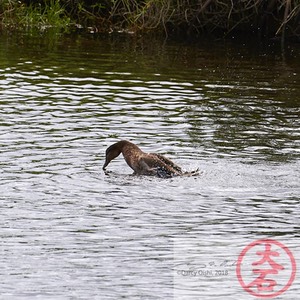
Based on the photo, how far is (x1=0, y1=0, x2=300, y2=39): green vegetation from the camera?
25719 millimetres

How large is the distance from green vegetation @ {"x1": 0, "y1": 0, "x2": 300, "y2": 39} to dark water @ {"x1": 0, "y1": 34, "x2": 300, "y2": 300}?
3.69 meters

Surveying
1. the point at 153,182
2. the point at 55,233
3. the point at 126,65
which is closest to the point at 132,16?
the point at 126,65

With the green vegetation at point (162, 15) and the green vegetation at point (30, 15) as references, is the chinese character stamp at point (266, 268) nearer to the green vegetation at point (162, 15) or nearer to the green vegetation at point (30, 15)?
the green vegetation at point (162, 15)

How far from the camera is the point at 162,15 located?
1014 inches

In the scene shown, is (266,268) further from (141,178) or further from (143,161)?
(143,161)

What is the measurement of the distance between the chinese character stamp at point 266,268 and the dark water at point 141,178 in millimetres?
60

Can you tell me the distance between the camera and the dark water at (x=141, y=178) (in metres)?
9.39

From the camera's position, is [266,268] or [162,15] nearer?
[266,268]

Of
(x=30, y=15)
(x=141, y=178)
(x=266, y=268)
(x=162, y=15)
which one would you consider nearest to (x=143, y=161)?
(x=141, y=178)

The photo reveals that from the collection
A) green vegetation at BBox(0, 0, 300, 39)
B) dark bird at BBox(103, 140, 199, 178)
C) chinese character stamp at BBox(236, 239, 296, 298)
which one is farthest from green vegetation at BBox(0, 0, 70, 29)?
chinese character stamp at BBox(236, 239, 296, 298)

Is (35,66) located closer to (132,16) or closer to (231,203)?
(132,16)

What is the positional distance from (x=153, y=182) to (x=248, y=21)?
48.7ft

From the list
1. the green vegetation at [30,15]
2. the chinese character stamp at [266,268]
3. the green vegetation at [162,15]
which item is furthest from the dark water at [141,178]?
the green vegetation at [30,15]

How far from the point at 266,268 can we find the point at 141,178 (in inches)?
138
